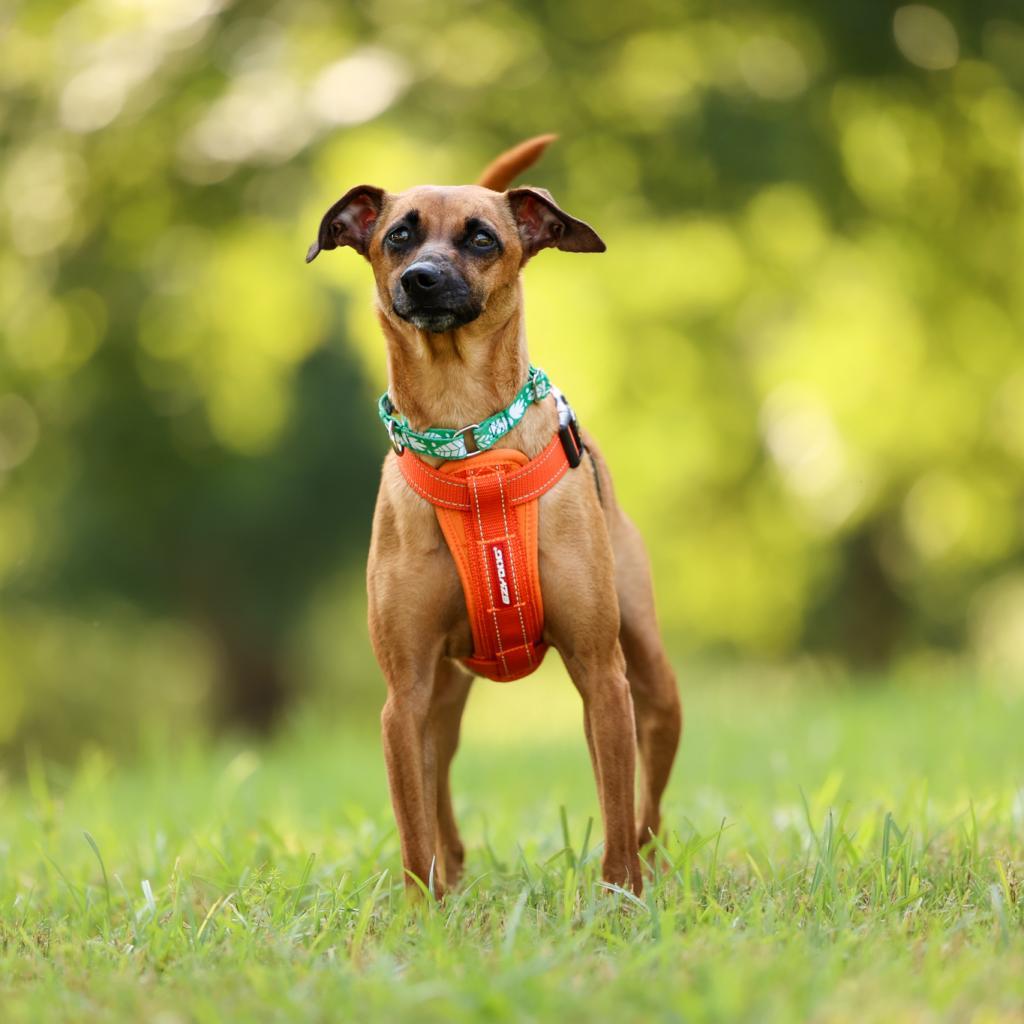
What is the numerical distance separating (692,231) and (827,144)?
127cm

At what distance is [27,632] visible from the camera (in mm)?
22125

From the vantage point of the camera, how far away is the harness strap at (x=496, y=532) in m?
4.03

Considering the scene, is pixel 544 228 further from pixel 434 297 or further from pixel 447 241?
pixel 434 297

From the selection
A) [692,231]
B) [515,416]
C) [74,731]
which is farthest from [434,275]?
[74,731]

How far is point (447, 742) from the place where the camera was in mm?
4781

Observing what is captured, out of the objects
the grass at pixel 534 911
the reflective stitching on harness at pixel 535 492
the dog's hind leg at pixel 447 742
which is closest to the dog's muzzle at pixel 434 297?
the reflective stitching on harness at pixel 535 492

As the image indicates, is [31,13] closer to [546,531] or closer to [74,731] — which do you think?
[546,531]

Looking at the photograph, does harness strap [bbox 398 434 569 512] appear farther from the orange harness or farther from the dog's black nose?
the dog's black nose

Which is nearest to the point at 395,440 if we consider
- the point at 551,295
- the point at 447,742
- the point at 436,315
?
the point at 436,315

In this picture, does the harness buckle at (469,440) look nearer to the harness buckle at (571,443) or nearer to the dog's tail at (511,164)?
the harness buckle at (571,443)

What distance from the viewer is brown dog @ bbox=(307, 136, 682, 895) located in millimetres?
4078

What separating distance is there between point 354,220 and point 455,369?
2.16 ft

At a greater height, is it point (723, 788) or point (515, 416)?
point (515, 416)

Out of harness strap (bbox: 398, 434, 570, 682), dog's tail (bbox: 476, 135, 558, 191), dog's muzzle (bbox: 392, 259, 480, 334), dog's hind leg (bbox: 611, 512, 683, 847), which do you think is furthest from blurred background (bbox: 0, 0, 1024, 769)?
harness strap (bbox: 398, 434, 570, 682)
